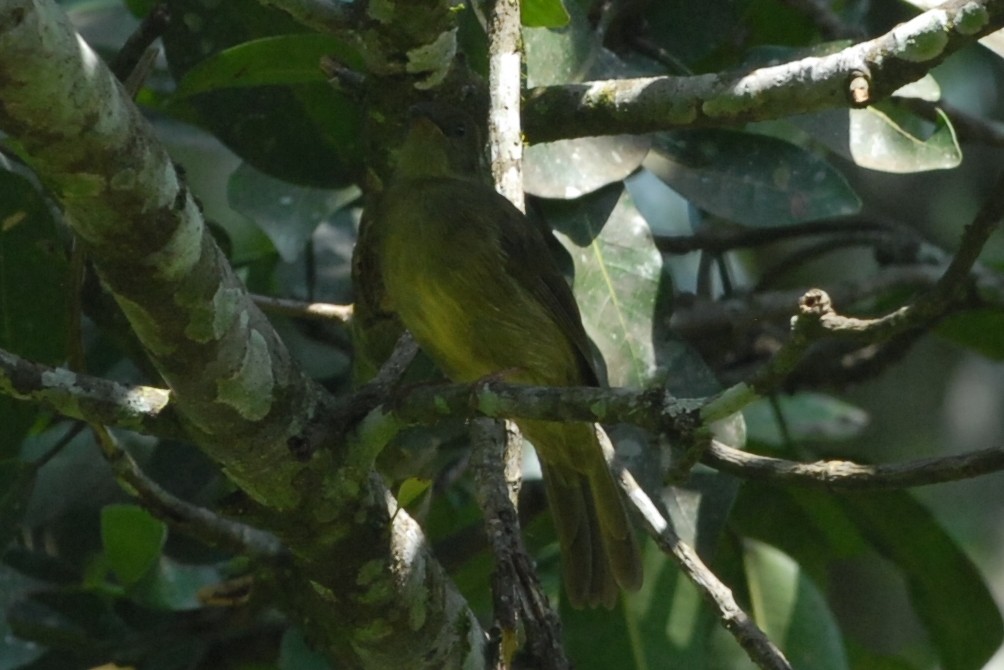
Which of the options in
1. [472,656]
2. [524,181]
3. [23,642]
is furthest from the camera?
[23,642]

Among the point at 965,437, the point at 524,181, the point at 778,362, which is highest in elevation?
the point at 778,362

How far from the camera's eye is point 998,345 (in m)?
4.48

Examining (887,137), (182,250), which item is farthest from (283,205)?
(182,250)

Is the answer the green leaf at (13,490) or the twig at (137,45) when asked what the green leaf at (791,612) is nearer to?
the green leaf at (13,490)

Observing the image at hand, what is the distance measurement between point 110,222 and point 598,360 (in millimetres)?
1806

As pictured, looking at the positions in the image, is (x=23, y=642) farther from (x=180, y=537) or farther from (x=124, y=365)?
(x=124, y=365)

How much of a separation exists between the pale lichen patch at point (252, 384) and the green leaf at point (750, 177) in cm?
158

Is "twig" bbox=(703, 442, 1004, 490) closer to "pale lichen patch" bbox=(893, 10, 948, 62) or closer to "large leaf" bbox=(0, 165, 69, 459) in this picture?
"pale lichen patch" bbox=(893, 10, 948, 62)

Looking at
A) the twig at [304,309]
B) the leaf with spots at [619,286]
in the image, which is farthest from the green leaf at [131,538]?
the leaf with spots at [619,286]

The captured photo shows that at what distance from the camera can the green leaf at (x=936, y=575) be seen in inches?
147

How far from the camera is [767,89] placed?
8.89 feet

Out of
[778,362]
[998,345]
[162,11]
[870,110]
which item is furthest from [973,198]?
[778,362]

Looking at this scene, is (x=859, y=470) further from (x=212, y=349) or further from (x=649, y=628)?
(x=649, y=628)

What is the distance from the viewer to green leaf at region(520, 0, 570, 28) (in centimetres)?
295
